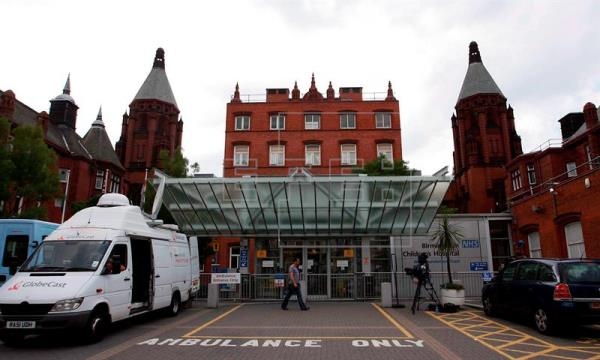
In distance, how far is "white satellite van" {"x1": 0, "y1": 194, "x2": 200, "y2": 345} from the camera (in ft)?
26.8

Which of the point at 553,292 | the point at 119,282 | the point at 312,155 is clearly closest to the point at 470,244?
the point at 553,292

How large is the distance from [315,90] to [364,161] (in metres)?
9.40

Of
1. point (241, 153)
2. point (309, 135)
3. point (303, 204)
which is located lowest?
point (303, 204)

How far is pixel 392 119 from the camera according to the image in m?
37.6

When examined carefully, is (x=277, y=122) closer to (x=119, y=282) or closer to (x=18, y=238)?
(x=18, y=238)

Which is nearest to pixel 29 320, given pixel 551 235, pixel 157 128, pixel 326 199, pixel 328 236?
pixel 326 199

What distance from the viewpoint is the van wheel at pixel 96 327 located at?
8.59m

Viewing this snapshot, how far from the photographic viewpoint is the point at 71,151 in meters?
38.2

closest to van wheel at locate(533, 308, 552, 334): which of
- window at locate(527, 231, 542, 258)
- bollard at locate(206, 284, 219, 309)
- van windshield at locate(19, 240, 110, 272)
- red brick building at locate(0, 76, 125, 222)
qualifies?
van windshield at locate(19, 240, 110, 272)

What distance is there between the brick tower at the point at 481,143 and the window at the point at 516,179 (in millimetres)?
5329

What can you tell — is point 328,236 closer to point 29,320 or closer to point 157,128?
point 29,320

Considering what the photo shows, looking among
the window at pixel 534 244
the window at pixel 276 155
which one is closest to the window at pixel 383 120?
the window at pixel 276 155

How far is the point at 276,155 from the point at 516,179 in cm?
2104

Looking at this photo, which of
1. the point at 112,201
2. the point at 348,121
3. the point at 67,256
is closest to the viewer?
the point at 67,256
